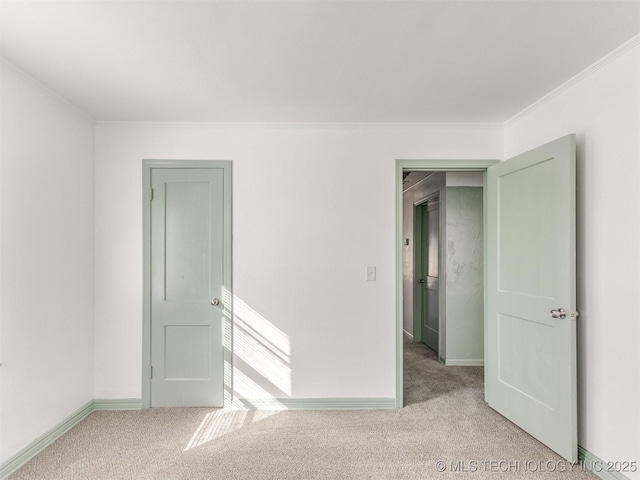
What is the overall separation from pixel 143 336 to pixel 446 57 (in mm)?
3056

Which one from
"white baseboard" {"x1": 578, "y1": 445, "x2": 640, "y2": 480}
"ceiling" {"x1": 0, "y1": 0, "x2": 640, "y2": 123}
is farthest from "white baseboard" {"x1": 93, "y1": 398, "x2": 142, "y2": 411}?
"white baseboard" {"x1": 578, "y1": 445, "x2": 640, "y2": 480}

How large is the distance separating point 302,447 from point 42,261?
2.13 metres

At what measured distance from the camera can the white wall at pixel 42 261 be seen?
2.32 metres

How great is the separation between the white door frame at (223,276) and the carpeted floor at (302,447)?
0.85 ft

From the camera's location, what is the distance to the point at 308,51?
6.98 feet

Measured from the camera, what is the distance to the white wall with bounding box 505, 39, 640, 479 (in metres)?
2.07

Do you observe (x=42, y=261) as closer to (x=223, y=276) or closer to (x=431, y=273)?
(x=223, y=276)

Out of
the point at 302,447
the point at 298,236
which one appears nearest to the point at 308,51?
the point at 298,236

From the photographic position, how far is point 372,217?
334 cm

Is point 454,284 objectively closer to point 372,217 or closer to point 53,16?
point 372,217

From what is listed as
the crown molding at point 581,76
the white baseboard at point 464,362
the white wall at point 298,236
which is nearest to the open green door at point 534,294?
the crown molding at point 581,76

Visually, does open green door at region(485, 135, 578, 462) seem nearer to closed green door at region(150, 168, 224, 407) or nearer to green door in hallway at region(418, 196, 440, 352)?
green door in hallway at region(418, 196, 440, 352)

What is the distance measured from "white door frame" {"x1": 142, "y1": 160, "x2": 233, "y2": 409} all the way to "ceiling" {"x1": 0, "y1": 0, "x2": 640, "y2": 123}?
0.44 m

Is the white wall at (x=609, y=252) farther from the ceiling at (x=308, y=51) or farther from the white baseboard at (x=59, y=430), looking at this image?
the white baseboard at (x=59, y=430)
